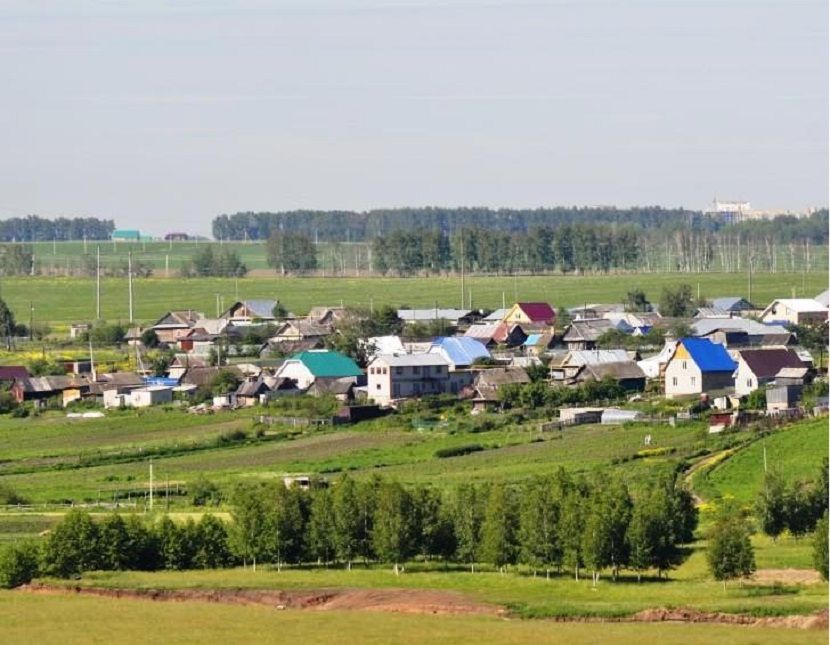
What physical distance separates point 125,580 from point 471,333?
47.2 metres

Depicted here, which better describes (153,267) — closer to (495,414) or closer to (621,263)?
(621,263)

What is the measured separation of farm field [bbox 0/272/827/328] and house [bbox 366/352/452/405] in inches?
1499

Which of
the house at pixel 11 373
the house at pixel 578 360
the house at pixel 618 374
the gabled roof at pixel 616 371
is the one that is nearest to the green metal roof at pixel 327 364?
the house at pixel 578 360

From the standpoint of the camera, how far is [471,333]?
8162cm

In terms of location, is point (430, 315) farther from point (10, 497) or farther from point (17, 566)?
point (17, 566)

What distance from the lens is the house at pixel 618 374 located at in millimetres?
62781

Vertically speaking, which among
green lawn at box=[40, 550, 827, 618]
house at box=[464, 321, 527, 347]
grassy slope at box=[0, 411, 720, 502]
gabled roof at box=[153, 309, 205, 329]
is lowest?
green lawn at box=[40, 550, 827, 618]

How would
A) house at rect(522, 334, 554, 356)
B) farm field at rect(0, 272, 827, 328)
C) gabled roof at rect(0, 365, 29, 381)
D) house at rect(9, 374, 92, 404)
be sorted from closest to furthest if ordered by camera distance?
house at rect(9, 374, 92, 404) → gabled roof at rect(0, 365, 29, 381) → house at rect(522, 334, 554, 356) → farm field at rect(0, 272, 827, 328)

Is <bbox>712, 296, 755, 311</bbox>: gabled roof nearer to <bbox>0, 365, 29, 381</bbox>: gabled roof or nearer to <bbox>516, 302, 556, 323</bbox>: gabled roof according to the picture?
<bbox>516, 302, 556, 323</bbox>: gabled roof

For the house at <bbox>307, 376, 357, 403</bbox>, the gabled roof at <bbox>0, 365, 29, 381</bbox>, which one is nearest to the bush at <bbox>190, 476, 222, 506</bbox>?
the house at <bbox>307, 376, 357, 403</bbox>

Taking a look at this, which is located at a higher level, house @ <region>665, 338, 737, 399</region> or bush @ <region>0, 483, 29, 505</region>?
house @ <region>665, 338, 737, 399</region>

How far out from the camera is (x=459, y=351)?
6944cm

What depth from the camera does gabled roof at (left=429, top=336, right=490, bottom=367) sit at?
68.4m

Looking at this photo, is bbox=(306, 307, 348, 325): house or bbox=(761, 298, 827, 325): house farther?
bbox=(306, 307, 348, 325): house
